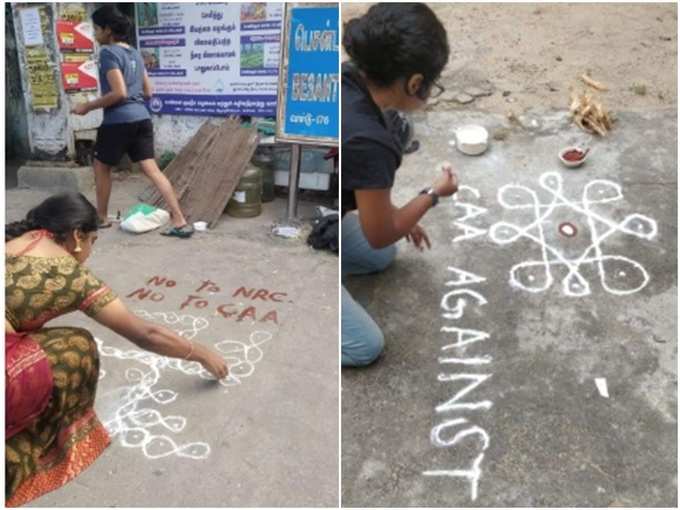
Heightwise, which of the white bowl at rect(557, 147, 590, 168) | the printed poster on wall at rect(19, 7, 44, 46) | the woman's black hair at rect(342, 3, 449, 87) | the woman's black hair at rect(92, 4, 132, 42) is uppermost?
the woman's black hair at rect(342, 3, 449, 87)

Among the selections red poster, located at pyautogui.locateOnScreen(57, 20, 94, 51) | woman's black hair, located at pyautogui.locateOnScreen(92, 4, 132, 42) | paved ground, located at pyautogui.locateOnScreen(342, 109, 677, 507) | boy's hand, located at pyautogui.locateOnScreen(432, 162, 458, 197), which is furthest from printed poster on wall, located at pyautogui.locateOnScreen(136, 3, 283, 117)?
boy's hand, located at pyautogui.locateOnScreen(432, 162, 458, 197)

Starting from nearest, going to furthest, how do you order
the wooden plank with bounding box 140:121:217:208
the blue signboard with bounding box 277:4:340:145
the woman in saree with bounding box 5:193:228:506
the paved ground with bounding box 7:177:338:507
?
the woman in saree with bounding box 5:193:228:506 → the paved ground with bounding box 7:177:338:507 → the blue signboard with bounding box 277:4:340:145 → the wooden plank with bounding box 140:121:217:208

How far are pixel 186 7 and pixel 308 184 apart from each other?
1912mm

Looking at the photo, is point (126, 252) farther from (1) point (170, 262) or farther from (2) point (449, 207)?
(2) point (449, 207)

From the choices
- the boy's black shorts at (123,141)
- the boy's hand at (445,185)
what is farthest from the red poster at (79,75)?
the boy's hand at (445,185)

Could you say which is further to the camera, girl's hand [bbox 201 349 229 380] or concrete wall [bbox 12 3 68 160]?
concrete wall [bbox 12 3 68 160]

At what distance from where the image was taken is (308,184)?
5.36m

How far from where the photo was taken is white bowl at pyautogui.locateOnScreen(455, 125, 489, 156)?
3988 millimetres

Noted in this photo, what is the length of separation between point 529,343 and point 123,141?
10.2ft

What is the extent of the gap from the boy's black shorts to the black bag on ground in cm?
130

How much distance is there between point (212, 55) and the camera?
5676mm

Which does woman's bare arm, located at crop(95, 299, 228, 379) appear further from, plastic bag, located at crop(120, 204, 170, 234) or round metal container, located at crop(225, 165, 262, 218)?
round metal container, located at crop(225, 165, 262, 218)

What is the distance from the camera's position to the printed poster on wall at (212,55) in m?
5.44

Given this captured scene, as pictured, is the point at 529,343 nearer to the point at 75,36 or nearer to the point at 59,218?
the point at 59,218
